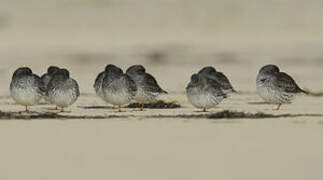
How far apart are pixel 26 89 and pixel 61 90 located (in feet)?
2.29

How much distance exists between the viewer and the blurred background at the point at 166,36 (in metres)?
38.8

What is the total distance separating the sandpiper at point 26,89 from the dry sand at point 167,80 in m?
0.84

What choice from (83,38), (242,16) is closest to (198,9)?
(242,16)

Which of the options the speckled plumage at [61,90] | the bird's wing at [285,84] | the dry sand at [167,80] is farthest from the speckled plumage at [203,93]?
the speckled plumage at [61,90]

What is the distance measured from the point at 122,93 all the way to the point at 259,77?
3.06m

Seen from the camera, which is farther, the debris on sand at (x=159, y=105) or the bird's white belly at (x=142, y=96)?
the debris on sand at (x=159, y=105)

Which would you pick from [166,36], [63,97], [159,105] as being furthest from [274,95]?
[166,36]

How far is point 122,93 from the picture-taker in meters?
18.0

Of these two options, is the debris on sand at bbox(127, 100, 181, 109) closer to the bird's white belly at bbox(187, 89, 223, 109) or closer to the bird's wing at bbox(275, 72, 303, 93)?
the bird's white belly at bbox(187, 89, 223, 109)

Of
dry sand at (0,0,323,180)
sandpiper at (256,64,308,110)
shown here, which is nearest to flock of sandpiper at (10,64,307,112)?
sandpiper at (256,64,308,110)

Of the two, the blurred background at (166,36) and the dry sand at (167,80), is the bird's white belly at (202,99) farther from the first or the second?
the blurred background at (166,36)

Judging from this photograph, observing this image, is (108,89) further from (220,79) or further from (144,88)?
(220,79)

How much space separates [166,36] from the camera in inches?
2261

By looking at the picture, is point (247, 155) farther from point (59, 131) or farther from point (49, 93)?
point (49, 93)
